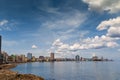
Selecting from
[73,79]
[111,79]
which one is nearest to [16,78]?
[73,79]

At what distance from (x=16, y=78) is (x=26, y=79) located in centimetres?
381

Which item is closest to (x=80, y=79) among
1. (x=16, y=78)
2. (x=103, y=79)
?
(x=103, y=79)

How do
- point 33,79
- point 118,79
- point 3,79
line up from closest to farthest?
point 3,79
point 33,79
point 118,79

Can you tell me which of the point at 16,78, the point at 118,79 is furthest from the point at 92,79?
the point at 16,78

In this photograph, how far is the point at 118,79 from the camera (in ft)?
284

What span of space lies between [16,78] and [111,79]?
143 feet

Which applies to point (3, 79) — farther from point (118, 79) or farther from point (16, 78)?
point (118, 79)

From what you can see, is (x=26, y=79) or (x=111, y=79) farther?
(x=111, y=79)

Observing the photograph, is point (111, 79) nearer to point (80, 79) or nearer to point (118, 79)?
point (118, 79)

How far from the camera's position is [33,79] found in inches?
2990

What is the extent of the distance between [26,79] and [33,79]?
4.15 metres

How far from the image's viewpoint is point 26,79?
238 feet

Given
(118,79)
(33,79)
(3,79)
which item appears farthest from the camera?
(118,79)

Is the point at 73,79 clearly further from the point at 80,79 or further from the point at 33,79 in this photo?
the point at 33,79
